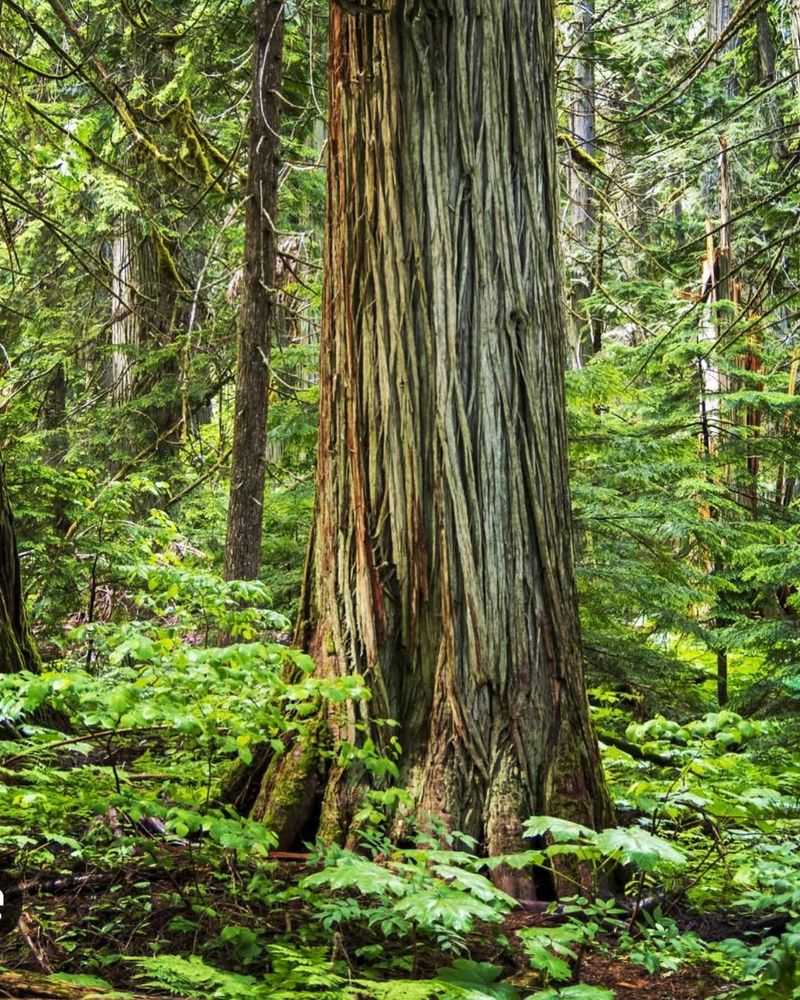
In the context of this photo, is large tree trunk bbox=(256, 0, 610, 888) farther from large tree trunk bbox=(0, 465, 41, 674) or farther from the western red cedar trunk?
the western red cedar trunk

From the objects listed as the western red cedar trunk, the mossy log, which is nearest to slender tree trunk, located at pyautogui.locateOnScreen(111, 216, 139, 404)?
the western red cedar trunk

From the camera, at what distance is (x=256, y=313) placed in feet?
22.5

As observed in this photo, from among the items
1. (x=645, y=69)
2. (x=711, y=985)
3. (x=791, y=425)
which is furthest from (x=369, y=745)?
(x=645, y=69)

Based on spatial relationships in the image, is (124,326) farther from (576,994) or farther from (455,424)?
(576,994)

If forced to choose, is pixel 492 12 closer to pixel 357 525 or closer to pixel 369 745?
pixel 357 525

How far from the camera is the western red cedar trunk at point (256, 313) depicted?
264 inches

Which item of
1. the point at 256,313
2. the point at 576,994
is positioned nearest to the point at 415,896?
the point at 576,994

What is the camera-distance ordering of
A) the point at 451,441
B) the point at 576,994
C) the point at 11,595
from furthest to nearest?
the point at 11,595
the point at 451,441
the point at 576,994

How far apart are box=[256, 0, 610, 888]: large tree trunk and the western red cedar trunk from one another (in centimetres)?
294

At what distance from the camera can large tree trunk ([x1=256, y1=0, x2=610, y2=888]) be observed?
11.3 ft

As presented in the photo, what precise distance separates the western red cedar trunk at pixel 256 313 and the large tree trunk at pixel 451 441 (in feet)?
9.66

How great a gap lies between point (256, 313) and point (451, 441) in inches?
146

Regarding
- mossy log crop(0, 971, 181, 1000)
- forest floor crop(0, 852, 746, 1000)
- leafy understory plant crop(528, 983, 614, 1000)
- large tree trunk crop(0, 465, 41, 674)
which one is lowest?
forest floor crop(0, 852, 746, 1000)

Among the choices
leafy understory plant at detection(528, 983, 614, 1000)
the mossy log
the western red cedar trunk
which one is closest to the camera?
the mossy log
